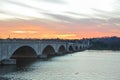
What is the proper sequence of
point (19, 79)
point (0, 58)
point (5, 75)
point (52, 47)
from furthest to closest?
point (52, 47)
point (0, 58)
point (5, 75)
point (19, 79)

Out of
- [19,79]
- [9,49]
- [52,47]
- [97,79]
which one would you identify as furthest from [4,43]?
[52,47]

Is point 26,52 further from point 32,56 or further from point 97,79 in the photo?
point 97,79

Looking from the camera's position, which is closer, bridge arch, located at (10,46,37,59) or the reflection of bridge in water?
the reflection of bridge in water

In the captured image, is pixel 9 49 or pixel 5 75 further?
pixel 9 49

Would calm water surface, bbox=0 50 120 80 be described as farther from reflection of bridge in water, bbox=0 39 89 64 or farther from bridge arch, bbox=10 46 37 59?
bridge arch, bbox=10 46 37 59

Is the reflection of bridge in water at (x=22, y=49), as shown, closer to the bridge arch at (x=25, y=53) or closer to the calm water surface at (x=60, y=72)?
the bridge arch at (x=25, y=53)

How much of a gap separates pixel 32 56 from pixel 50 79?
6371cm

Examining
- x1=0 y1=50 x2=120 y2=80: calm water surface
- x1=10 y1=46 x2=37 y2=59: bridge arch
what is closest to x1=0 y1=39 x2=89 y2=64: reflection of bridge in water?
x1=10 y1=46 x2=37 y2=59: bridge arch

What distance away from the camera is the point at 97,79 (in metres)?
59.7

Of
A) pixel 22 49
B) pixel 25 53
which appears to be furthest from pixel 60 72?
pixel 25 53

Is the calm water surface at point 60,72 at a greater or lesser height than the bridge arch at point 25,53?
lesser

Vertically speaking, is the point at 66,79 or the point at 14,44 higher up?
the point at 14,44

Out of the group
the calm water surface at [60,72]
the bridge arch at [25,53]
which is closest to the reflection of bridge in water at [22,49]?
the bridge arch at [25,53]

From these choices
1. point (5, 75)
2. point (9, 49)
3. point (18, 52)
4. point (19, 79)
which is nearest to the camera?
point (19, 79)
